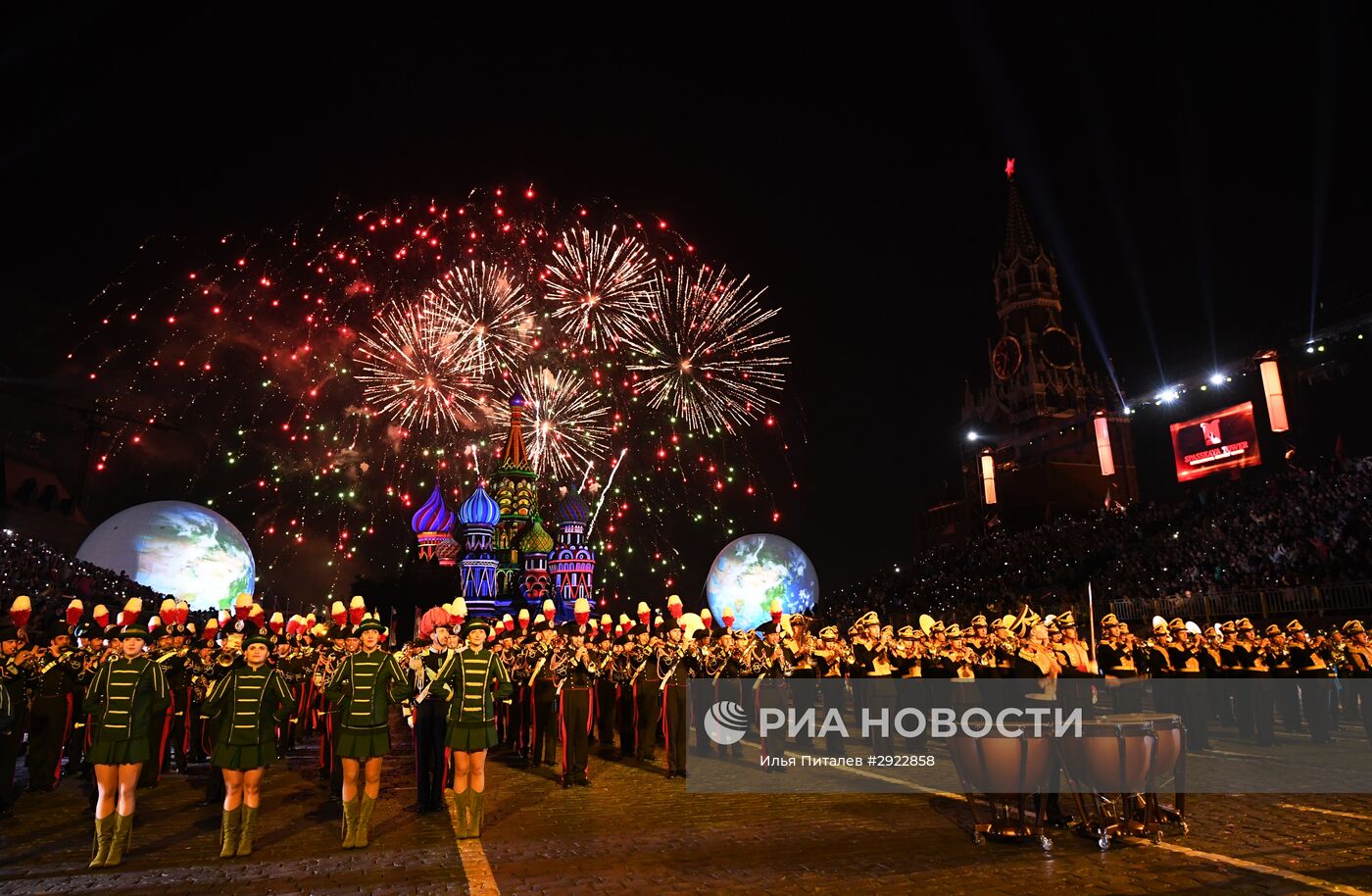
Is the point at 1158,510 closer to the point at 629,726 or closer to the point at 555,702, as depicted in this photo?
the point at 629,726

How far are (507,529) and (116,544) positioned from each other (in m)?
29.0

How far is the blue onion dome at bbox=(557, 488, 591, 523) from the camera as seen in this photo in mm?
70188

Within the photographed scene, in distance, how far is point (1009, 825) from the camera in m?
8.30

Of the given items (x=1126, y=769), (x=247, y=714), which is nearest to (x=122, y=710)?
(x=247, y=714)

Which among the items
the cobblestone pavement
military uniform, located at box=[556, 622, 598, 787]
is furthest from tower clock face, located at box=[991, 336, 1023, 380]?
military uniform, located at box=[556, 622, 598, 787]

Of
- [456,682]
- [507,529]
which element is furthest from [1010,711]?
[507,529]

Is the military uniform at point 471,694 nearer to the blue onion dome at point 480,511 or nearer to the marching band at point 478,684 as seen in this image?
the marching band at point 478,684

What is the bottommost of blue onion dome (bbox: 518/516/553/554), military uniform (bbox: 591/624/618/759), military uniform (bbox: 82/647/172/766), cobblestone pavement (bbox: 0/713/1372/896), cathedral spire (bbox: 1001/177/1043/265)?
cobblestone pavement (bbox: 0/713/1372/896)

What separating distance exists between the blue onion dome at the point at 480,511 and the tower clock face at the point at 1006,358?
50669 mm

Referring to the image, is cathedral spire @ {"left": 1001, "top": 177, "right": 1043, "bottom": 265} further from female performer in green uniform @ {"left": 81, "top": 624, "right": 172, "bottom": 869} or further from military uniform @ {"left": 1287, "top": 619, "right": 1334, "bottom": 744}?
female performer in green uniform @ {"left": 81, "top": 624, "right": 172, "bottom": 869}

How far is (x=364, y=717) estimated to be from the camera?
29.0 ft

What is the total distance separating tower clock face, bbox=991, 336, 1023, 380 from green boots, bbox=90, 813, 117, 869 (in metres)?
82.5

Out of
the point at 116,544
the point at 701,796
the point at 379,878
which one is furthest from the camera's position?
the point at 116,544

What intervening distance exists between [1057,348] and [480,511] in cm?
5676
